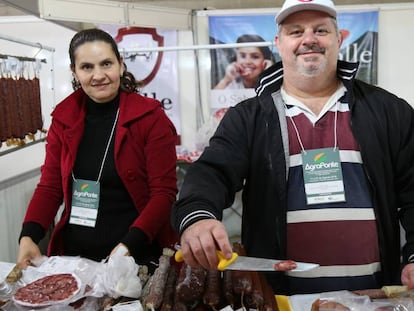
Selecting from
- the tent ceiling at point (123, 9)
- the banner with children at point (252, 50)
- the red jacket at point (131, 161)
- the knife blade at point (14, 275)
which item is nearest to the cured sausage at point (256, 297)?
the red jacket at point (131, 161)

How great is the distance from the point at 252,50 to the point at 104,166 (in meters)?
2.75

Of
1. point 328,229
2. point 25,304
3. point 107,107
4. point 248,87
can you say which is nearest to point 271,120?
point 328,229

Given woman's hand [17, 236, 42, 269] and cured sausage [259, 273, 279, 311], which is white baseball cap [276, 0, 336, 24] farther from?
woman's hand [17, 236, 42, 269]

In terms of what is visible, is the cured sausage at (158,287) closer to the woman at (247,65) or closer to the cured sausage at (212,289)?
the cured sausage at (212,289)

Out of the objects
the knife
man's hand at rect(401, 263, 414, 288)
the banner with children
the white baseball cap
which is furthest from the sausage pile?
the banner with children

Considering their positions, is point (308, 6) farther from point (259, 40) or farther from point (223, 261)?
point (259, 40)

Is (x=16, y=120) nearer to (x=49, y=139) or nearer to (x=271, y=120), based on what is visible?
(x=49, y=139)

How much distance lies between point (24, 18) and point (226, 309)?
4128mm

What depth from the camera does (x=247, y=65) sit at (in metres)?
4.09

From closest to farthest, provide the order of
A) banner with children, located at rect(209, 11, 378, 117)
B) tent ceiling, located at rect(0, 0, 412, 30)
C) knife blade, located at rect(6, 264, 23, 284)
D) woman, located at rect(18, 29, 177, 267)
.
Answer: knife blade, located at rect(6, 264, 23, 284)
woman, located at rect(18, 29, 177, 267)
tent ceiling, located at rect(0, 0, 412, 30)
banner with children, located at rect(209, 11, 378, 117)

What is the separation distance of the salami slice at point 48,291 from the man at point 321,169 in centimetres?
47

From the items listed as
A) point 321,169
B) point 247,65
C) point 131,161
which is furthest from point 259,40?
point 321,169

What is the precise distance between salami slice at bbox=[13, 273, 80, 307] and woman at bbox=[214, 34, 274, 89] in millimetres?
3107

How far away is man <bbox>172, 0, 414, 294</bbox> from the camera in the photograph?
1.30 m
